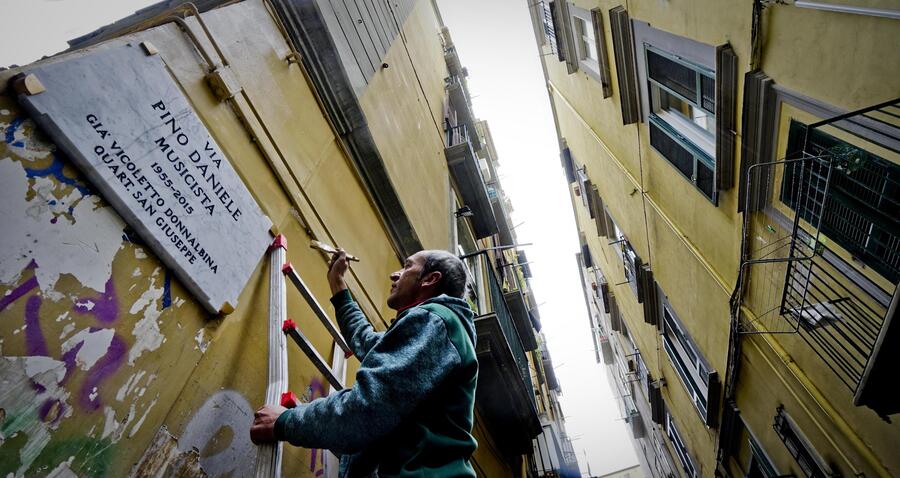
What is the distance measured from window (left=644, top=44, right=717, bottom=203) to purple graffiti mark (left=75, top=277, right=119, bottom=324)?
5954mm


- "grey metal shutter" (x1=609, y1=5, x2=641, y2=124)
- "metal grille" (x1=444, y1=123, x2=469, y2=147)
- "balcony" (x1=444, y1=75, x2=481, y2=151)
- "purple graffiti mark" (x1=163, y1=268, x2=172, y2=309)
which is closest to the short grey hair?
"purple graffiti mark" (x1=163, y1=268, x2=172, y2=309)

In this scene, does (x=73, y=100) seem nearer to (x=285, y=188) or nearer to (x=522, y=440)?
(x=285, y=188)

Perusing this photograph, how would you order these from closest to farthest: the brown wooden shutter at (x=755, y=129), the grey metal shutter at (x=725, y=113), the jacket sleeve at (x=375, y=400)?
the jacket sleeve at (x=375, y=400), the brown wooden shutter at (x=755, y=129), the grey metal shutter at (x=725, y=113)

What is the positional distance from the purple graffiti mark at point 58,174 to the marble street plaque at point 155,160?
0.04m

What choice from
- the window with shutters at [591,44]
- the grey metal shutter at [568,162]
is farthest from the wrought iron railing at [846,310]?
the grey metal shutter at [568,162]

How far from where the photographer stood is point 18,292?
129cm

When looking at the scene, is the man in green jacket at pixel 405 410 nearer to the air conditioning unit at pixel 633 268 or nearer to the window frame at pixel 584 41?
the window frame at pixel 584 41

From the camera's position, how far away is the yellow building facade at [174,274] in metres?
1.33

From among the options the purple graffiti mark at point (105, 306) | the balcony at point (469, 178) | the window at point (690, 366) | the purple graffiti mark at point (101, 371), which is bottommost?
the window at point (690, 366)

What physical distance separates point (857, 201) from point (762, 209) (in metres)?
1.37

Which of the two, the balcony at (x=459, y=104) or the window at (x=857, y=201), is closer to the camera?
the window at (x=857, y=201)

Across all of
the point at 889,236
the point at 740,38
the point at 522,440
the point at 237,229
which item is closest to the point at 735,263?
the point at 889,236

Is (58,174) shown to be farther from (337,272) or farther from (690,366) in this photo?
(690,366)

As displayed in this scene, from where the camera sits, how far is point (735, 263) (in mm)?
5305
